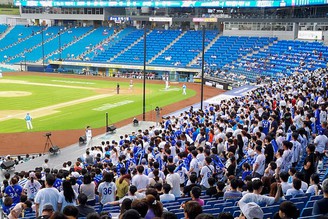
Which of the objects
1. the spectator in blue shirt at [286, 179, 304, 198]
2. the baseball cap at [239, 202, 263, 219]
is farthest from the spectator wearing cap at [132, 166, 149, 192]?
the baseball cap at [239, 202, 263, 219]

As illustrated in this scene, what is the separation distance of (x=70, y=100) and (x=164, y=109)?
10533 mm

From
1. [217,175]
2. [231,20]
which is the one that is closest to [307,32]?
[231,20]

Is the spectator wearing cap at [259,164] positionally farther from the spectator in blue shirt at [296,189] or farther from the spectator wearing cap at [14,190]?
the spectator wearing cap at [14,190]

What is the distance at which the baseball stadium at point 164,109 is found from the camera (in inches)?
363

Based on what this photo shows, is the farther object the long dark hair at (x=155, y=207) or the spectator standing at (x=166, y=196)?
the spectator standing at (x=166, y=196)

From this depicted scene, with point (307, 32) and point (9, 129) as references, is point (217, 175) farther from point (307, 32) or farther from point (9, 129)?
point (307, 32)

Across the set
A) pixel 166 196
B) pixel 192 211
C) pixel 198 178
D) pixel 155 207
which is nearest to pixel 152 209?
pixel 155 207

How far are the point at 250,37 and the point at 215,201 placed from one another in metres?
61.8

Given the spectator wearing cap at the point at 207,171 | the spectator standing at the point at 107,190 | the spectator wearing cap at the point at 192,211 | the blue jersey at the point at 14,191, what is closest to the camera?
the spectator wearing cap at the point at 192,211

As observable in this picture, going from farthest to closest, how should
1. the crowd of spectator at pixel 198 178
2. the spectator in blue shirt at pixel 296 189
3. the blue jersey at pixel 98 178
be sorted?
the blue jersey at pixel 98 178
the spectator in blue shirt at pixel 296 189
the crowd of spectator at pixel 198 178

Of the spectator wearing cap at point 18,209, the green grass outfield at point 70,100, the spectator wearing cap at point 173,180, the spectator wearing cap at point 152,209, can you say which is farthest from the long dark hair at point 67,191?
the green grass outfield at point 70,100

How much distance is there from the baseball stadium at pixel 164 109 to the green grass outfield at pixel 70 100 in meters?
0.20

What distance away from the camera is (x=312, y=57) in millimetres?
53344

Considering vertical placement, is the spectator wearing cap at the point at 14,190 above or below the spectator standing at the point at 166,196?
below
